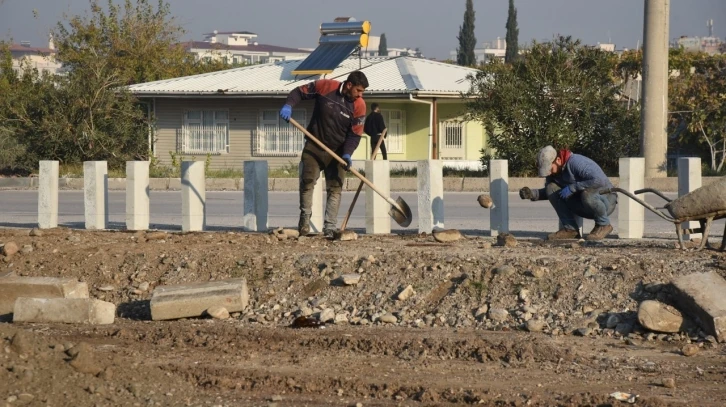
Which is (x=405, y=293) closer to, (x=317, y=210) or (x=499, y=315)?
(x=499, y=315)

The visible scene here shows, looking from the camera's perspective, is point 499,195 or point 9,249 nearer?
point 9,249

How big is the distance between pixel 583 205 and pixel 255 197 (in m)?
3.49

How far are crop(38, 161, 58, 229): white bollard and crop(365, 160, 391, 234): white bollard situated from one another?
3768 millimetres

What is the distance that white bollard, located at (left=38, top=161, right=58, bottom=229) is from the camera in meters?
11.5

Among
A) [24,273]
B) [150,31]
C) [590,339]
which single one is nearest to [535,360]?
[590,339]

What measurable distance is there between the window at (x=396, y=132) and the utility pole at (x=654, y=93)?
1167 cm

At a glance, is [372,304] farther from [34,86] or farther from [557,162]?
[34,86]

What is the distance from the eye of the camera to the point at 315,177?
33.3 ft

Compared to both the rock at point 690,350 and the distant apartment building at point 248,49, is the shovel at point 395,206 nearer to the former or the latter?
the rock at point 690,350

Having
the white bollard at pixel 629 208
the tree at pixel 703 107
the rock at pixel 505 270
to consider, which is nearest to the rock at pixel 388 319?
the rock at pixel 505 270

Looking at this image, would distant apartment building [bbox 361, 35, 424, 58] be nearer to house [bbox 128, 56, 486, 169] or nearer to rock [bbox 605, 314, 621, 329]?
house [bbox 128, 56, 486, 169]

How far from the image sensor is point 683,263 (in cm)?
751

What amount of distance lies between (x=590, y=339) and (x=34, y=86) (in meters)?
23.6

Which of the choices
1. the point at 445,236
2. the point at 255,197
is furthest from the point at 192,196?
the point at 445,236
